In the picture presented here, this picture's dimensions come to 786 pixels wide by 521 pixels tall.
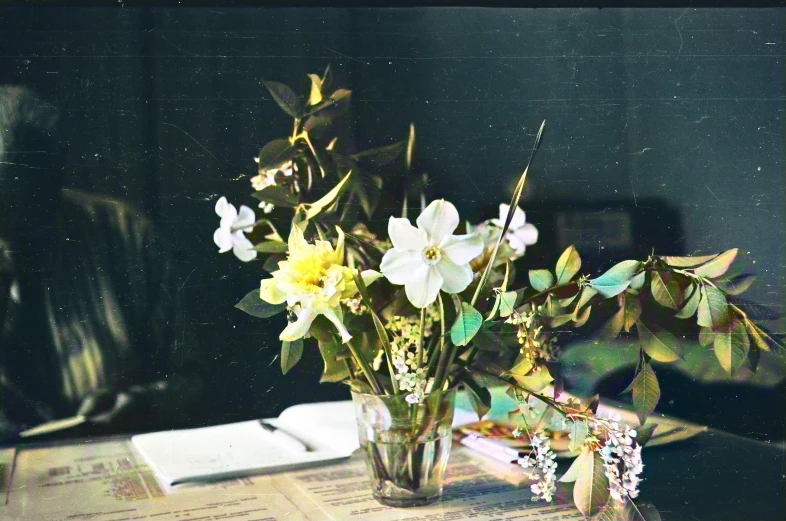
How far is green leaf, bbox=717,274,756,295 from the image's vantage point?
878mm

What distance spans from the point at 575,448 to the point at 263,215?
43 cm

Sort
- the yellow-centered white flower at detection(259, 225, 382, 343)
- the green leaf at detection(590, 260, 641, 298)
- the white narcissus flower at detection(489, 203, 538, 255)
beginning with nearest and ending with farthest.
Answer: the yellow-centered white flower at detection(259, 225, 382, 343), the green leaf at detection(590, 260, 641, 298), the white narcissus flower at detection(489, 203, 538, 255)

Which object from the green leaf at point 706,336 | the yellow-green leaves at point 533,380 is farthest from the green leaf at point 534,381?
the green leaf at point 706,336

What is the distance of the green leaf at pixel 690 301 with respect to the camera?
0.83m

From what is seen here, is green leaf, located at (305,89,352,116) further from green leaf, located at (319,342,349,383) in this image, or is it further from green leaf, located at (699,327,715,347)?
green leaf, located at (699,327,715,347)

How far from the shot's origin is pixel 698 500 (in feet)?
2.83

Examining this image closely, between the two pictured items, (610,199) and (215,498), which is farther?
(610,199)

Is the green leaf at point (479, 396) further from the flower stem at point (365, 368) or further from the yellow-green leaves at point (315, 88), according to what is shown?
the yellow-green leaves at point (315, 88)

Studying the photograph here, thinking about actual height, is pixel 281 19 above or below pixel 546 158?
above

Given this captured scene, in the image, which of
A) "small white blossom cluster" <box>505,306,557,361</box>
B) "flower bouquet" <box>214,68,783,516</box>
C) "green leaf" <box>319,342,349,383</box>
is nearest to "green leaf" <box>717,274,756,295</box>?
"flower bouquet" <box>214,68,783,516</box>

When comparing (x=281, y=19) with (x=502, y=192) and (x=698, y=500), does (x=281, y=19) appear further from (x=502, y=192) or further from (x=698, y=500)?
(x=698, y=500)

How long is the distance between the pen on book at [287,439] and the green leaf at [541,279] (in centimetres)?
32

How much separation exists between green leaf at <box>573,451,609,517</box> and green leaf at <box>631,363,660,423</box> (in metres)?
0.14

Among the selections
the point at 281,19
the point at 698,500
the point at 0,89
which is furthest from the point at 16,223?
the point at 698,500
